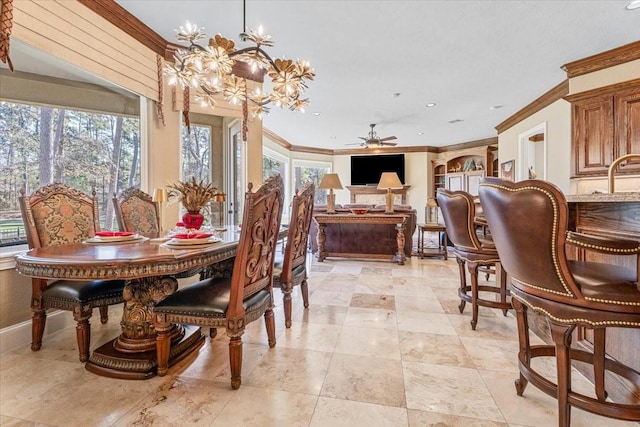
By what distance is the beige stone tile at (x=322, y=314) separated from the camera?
104 inches

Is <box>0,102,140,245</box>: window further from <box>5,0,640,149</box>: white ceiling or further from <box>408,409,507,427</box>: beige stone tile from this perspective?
<box>408,409,507,427</box>: beige stone tile

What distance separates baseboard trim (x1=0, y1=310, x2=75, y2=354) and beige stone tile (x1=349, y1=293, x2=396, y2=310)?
243 cm

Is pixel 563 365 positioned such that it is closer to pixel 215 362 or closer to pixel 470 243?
pixel 470 243

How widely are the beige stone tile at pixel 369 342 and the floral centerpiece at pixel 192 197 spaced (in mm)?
1340

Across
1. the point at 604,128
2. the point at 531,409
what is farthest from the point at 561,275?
the point at 604,128

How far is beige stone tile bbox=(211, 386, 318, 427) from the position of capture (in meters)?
1.43

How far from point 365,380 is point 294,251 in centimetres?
108

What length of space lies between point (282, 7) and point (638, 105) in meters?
4.11

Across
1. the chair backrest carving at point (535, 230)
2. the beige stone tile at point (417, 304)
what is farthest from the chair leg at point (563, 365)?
the beige stone tile at point (417, 304)

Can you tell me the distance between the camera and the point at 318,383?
5.69ft

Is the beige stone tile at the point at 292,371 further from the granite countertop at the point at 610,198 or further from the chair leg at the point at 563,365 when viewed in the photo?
the granite countertop at the point at 610,198

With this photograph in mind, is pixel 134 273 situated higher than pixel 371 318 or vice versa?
pixel 134 273

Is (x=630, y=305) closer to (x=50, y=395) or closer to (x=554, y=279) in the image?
(x=554, y=279)

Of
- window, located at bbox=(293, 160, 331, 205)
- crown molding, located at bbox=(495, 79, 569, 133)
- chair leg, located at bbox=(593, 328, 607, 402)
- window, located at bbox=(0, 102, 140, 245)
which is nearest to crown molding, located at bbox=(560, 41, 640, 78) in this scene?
crown molding, located at bbox=(495, 79, 569, 133)
